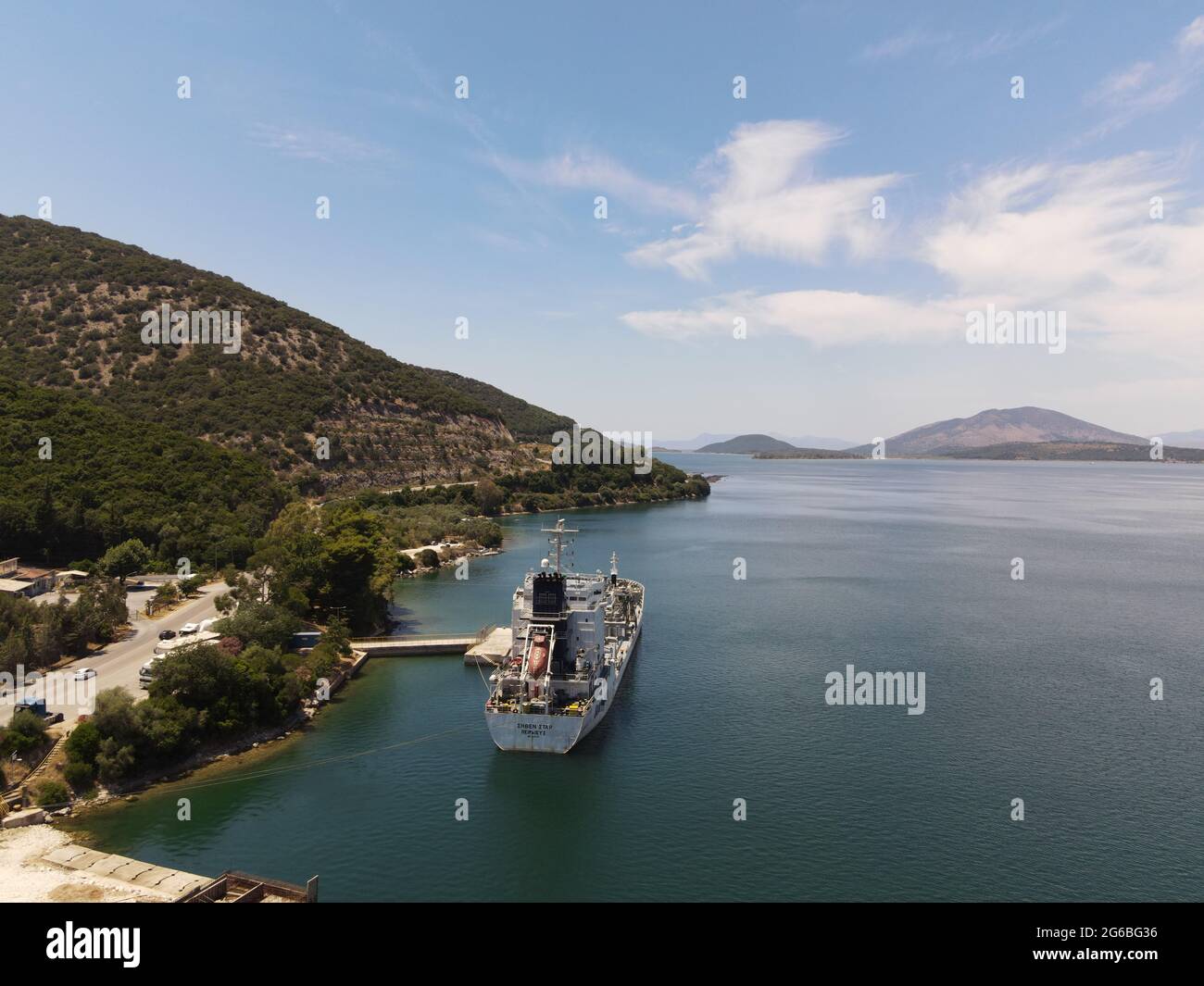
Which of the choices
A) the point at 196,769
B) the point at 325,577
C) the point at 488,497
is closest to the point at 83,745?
the point at 196,769

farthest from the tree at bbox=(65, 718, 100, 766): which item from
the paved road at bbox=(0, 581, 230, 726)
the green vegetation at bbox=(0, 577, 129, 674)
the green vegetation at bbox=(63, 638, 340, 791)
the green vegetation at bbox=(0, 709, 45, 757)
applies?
the green vegetation at bbox=(0, 577, 129, 674)

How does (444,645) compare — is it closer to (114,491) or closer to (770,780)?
(770,780)

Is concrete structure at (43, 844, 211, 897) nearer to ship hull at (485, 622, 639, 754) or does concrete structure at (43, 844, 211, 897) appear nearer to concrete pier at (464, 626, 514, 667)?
ship hull at (485, 622, 639, 754)

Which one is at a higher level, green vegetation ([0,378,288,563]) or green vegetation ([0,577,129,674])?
green vegetation ([0,378,288,563])

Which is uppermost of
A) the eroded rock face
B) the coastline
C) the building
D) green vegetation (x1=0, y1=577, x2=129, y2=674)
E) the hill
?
the hill

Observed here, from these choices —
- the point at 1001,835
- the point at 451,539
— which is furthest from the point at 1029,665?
the point at 451,539

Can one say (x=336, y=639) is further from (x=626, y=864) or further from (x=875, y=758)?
(x=875, y=758)

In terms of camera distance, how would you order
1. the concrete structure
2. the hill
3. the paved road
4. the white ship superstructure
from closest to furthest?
the concrete structure, the paved road, the white ship superstructure, the hill
